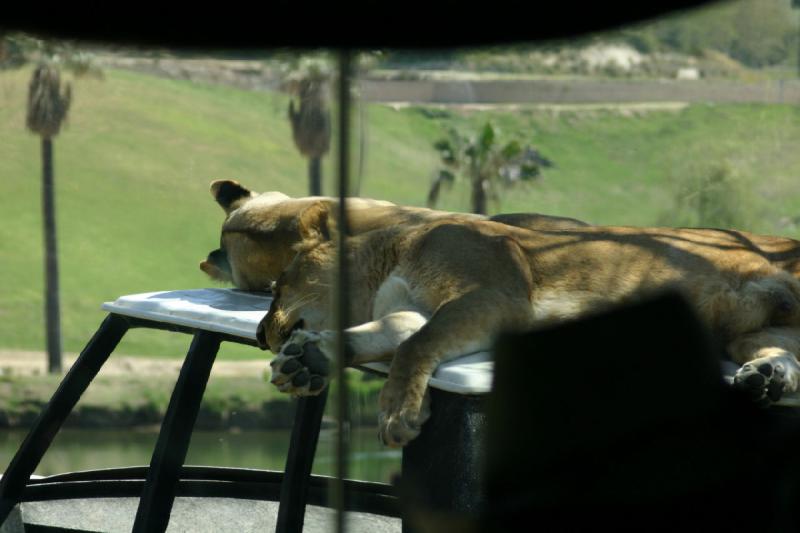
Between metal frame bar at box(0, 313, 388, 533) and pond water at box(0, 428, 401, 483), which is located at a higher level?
metal frame bar at box(0, 313, 388, 533)

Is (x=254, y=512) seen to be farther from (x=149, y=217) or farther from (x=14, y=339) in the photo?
(x=149, y=217)

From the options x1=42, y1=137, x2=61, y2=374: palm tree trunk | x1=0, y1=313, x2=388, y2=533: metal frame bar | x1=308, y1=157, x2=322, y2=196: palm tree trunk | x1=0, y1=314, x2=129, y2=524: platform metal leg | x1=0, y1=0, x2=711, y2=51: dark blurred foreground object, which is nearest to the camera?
x1=0, y1=0, x2=711, y2=51: dark blurred foreground object

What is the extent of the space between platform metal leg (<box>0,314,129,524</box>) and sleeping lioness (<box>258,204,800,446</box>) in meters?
0.86

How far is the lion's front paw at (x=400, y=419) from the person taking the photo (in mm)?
2354

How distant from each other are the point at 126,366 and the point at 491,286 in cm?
3152

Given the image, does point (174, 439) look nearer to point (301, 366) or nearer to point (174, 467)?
point (174, 467)

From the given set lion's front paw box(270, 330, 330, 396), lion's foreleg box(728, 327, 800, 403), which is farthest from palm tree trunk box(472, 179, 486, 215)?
lion's front paw box(270, 330, 330, 396)

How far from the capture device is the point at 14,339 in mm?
35219

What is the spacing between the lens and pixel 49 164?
33250 millimetres

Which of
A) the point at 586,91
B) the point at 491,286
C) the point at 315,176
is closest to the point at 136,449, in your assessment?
the point at 315,176

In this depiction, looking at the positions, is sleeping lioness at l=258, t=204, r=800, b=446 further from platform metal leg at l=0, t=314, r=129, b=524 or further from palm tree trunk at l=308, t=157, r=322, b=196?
palm tree trunk at l=308, t=157, r=322, b=196

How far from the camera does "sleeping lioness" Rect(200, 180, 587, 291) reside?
304cm

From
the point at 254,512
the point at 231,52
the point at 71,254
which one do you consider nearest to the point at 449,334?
the point at 231,52

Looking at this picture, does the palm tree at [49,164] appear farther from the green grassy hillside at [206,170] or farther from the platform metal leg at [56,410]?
the platform metal leg at [56,410]
